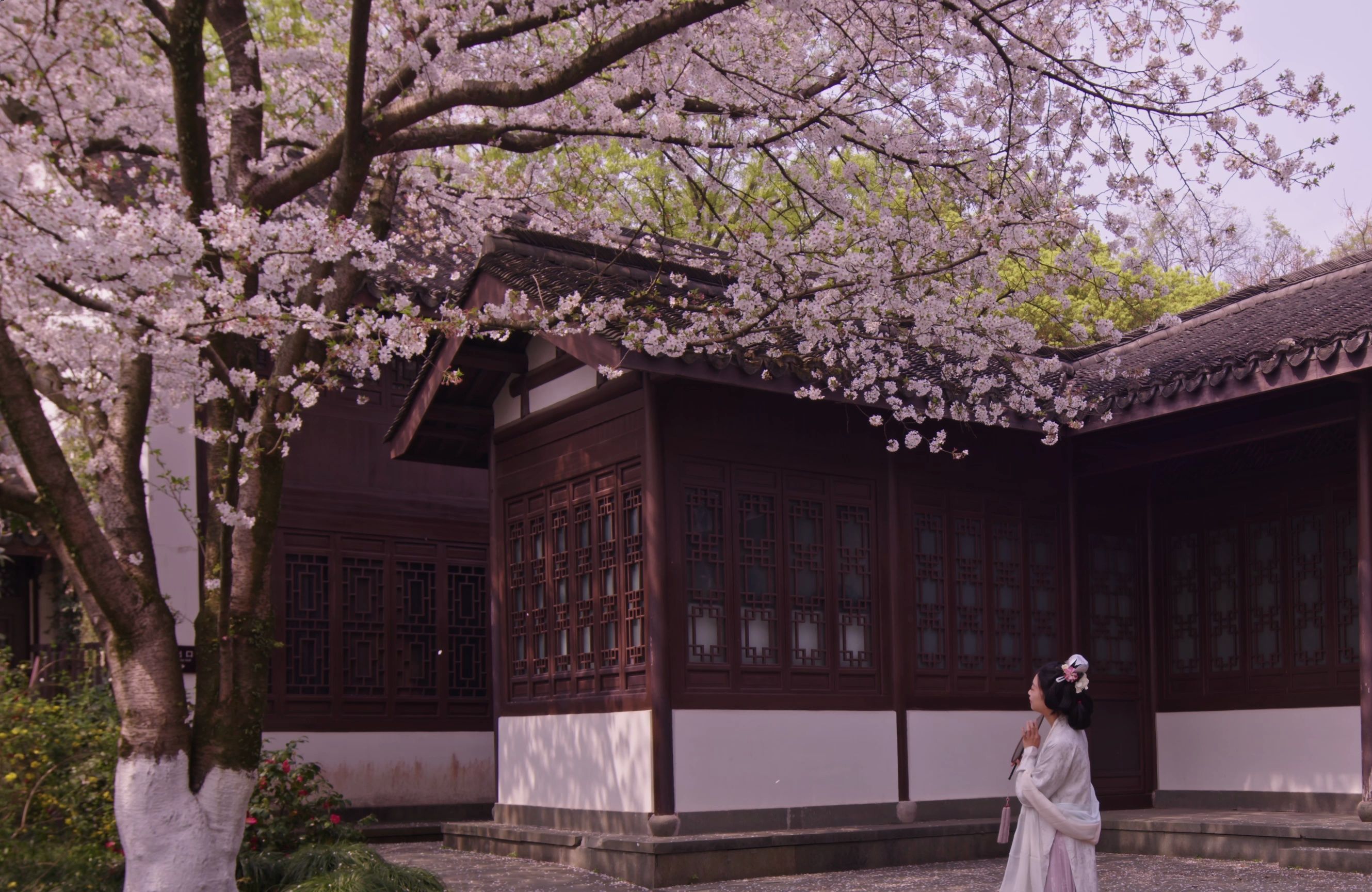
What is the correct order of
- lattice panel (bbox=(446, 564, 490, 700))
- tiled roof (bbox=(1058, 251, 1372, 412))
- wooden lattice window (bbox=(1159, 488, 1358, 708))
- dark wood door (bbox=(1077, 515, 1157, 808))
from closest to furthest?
tiled roof (bbox=(1058, 251, 1372, 412)) < wooden lattice window (bbox=(1159, 488, 1358, 708)) < dark wood door (bbox=(1077, 515, 1157, 808)) < lattice panel (bbox=(446, 564, 490, 700))

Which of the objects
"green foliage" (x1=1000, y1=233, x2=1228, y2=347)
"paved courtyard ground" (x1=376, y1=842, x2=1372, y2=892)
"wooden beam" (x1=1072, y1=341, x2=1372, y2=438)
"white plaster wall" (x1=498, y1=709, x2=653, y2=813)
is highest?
"green foliage" (x1=1000, y1=233, x2=1228, y2=347)

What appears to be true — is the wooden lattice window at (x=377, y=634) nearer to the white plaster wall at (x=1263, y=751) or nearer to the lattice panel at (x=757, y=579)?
the lattice panel at (x=757, y=579)

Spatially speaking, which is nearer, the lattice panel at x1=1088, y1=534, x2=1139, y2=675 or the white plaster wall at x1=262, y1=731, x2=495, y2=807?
the lattice panel at x1=1088, y1=534, x2=1139, y2=675

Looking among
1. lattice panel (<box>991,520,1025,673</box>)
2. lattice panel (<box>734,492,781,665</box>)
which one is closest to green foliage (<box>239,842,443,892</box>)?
lattice panel (<box>734,492,781,665</box>)

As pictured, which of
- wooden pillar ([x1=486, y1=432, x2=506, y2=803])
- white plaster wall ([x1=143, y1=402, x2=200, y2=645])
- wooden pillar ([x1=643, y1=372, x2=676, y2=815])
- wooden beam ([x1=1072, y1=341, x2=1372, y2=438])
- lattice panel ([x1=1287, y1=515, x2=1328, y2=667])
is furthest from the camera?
white plaster wall ([x1=143, y1=402, x2=200, y2=645])

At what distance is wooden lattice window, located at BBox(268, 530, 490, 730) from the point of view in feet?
44.2

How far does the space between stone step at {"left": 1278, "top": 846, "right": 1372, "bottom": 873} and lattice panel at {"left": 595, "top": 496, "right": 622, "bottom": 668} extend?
4.98 m

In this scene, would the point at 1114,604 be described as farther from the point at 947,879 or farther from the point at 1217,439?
the point at 947,879

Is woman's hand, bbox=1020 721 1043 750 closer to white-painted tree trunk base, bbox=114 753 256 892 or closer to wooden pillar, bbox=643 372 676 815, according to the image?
wooden pillar, bbox=643 372 676 815

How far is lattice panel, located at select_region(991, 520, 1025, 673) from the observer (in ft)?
39.0

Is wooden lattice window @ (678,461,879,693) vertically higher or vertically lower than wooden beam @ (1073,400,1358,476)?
lower

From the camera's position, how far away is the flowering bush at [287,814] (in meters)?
9.38

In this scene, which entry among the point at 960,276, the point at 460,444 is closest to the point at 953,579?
the point at 960,276

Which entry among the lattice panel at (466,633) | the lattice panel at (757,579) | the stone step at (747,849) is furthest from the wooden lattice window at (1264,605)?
the lattice panel at (466,633)
